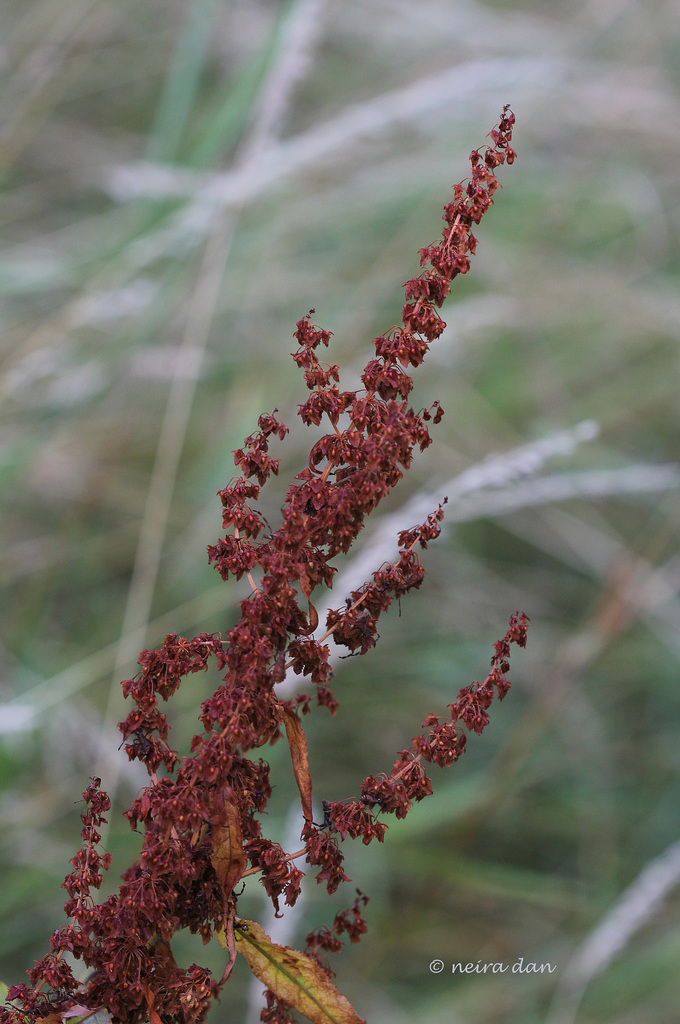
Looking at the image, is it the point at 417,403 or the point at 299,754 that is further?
the point at 417,403

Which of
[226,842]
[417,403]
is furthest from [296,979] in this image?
[417,403]

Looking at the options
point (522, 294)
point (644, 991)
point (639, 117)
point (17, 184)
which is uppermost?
point (17, 184)

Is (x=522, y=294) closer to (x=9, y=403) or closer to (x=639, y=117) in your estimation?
(x=639, y=117)

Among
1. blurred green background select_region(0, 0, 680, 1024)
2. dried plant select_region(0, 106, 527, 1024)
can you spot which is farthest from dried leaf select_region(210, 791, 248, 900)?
blurred green background select_region(0, 0, 680, 1024)

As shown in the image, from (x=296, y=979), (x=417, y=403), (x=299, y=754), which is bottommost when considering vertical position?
(x=296, y=979)

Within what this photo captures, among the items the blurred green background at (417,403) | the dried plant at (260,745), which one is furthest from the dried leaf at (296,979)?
the blurred green background at (417,403)

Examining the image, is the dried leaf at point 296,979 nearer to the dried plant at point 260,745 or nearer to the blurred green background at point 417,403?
the dried plant at point 260,745

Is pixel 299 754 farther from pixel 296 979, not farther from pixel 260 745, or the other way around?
pixel 296 979

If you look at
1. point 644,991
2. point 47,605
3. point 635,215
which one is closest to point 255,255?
point 47,605
